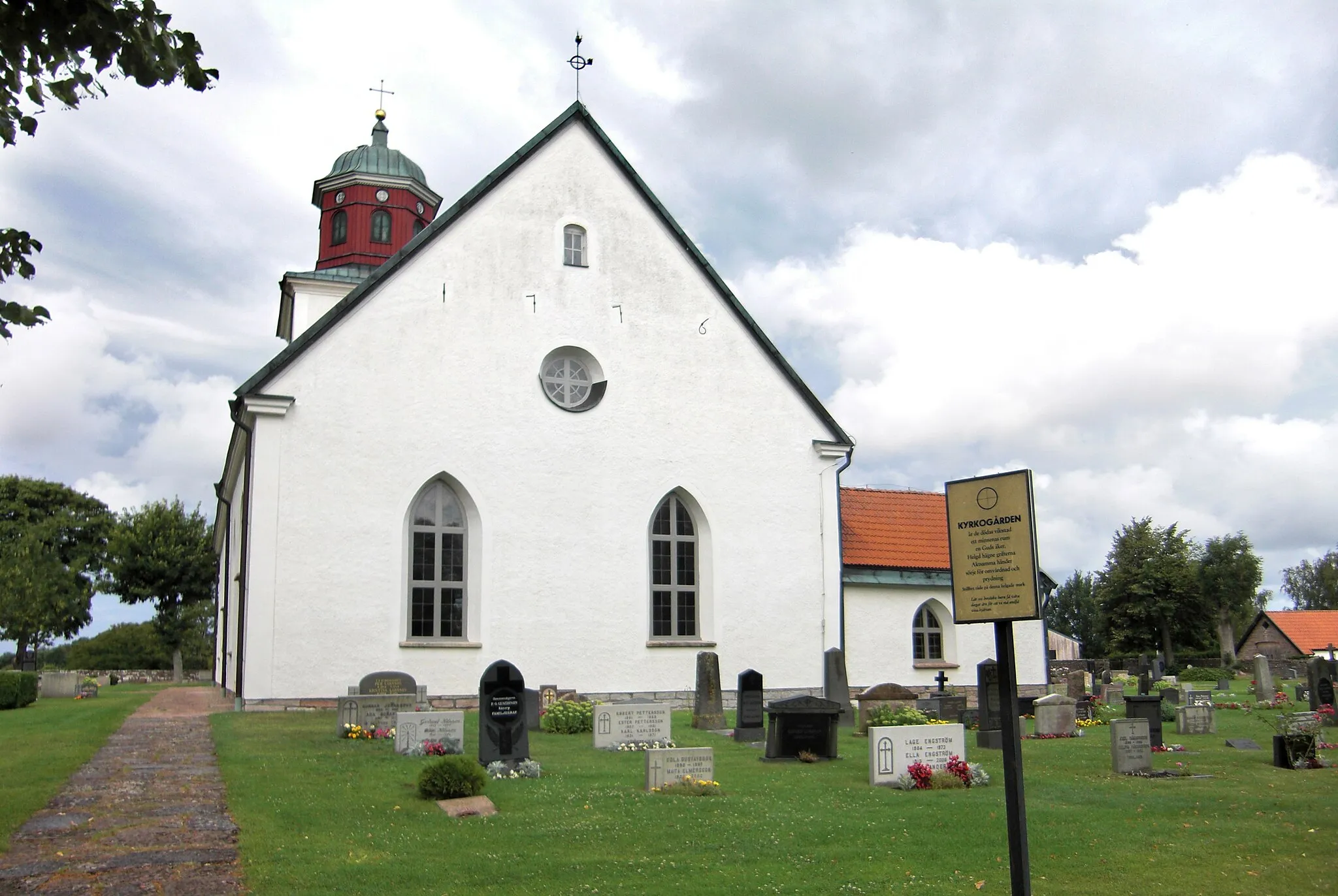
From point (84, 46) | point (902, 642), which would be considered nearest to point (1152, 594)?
point (902, 642)

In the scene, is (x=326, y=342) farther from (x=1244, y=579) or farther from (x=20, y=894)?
(x=1244, y=579)

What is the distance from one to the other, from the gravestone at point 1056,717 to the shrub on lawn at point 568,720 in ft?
24.8

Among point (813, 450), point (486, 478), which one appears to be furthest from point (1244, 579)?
Result: point (486, 478)

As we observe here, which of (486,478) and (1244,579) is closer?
(486,478)

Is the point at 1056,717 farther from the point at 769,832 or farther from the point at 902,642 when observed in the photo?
the point at 769,832

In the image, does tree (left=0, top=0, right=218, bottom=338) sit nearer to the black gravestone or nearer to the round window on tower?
the black gravestone

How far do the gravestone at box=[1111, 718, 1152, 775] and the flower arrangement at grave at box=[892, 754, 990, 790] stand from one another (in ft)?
6.54

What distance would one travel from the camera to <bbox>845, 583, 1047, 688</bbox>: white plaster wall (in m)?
25.0

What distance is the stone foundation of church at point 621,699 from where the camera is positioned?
746 inches

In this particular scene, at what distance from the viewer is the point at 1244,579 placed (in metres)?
60.6

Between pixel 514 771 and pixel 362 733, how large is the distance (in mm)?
4134

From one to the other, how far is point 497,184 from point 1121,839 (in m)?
17.5

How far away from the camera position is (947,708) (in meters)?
17.9

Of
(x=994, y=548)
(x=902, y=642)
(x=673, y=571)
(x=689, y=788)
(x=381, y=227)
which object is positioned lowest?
(x=689, y=788)
